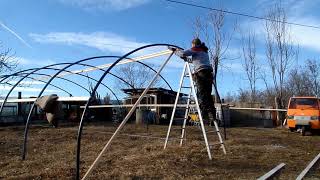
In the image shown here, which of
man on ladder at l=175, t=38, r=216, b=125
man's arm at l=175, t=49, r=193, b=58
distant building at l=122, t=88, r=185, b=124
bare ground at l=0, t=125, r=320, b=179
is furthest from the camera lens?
distant building at l=122, t=88, r=185, b=124

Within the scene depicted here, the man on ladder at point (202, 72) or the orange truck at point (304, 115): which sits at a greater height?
the man on ladder at point (202, 72)

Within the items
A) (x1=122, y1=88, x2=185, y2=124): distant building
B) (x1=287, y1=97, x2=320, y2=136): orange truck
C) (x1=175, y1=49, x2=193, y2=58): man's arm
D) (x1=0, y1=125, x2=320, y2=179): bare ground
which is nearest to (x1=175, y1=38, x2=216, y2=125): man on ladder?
(x1=175, y1=49, x2=193, y2=58): man's arm

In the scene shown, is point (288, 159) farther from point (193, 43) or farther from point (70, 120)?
point (70, 120)

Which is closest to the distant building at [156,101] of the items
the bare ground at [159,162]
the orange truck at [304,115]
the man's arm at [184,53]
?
the orange truck at [304,115]

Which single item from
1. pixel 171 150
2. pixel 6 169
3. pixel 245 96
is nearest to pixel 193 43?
pixel 171 150

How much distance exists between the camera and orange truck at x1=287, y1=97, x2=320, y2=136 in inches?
771

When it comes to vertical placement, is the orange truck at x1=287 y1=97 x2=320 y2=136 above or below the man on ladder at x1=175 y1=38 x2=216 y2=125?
below

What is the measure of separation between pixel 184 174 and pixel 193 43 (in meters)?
3.50

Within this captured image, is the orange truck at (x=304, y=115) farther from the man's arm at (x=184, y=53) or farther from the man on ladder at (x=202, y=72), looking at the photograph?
the man's arm at (x=184, y=53)

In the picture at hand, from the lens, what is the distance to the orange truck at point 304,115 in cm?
1957

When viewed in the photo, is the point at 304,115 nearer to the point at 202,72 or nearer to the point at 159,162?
the point at 202,72

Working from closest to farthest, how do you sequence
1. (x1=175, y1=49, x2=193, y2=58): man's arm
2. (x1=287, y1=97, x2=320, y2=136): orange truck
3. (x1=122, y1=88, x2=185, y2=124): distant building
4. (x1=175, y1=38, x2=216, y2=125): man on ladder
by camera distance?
1. (x1=175, y1=49, x2=193, y2=58): man's arm
2. (x1=175, y1=38, x2=216, y2=125): man on ladder
3. (x1=287, y1=97, x2=320, y2=136): orange truck
4. (x1=122, y1=88, x2=185, y2=124): distant building

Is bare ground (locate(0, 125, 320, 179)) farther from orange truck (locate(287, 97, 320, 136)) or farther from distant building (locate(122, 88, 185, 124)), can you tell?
distant building (locate(122, 88, 185, 124))

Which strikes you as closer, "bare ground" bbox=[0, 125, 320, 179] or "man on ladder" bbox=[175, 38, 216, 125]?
"bare ground" bbox=[0, 125, 320, 179]
